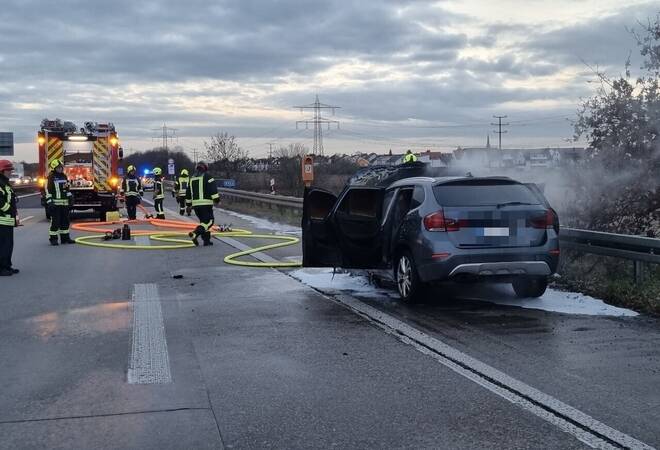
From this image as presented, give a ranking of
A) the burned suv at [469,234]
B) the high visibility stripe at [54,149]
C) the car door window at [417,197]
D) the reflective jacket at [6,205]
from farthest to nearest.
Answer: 1. the high visibility stripe at [54,149]
2. the reflective jacket at [6,205]
3. the car door window at [417,197]
4. the burned suv at [469,234]

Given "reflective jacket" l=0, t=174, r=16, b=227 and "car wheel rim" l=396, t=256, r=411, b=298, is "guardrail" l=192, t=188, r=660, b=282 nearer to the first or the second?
"car wheel rim" l=396, t=256, r=411, b=298

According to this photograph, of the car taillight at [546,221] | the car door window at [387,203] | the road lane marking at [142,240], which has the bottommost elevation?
the road lane marking at [142,240]

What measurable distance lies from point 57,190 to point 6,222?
13.0 ft

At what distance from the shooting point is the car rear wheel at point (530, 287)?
809 cm

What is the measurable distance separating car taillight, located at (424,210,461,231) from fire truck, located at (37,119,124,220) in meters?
16.8

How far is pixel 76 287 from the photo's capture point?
946cm

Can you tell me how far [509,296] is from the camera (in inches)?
334

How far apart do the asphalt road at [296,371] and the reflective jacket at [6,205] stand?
2.18m

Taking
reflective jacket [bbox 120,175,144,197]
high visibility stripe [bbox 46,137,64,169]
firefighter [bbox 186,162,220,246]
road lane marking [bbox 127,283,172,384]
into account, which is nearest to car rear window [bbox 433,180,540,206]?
road lane marking [bbox 127,283,172,384]

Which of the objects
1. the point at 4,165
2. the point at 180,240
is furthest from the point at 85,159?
the point at 4,165

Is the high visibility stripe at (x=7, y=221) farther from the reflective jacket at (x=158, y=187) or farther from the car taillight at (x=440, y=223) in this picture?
the reflective jacket at (x=158, y=187)

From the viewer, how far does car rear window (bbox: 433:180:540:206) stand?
7.72 m

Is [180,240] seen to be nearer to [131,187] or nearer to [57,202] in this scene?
[57,202]

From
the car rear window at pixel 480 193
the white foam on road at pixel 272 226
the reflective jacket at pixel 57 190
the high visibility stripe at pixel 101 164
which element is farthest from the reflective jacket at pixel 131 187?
the car rear window at pixel 480 193
